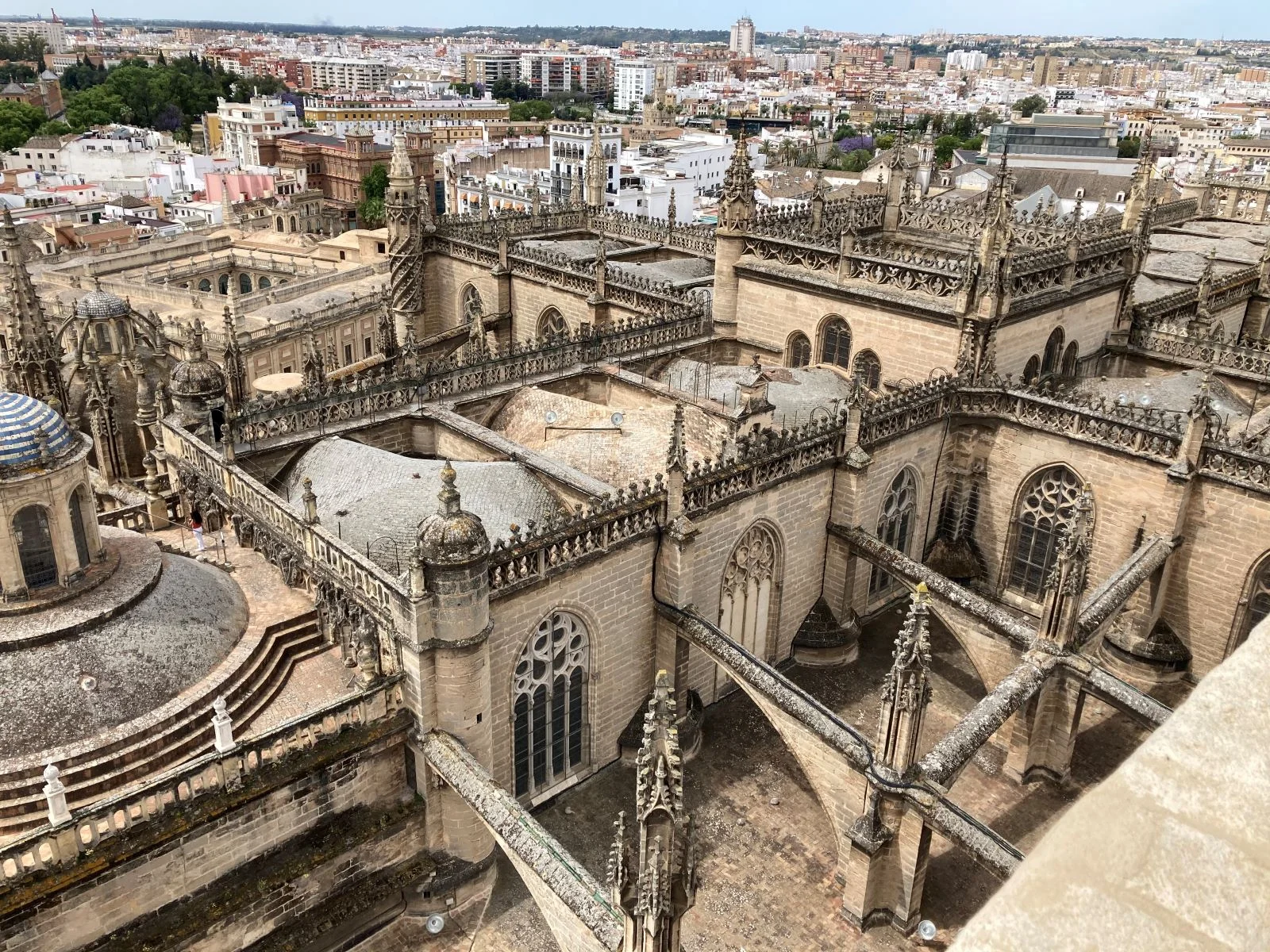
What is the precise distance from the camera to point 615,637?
21.9 meters

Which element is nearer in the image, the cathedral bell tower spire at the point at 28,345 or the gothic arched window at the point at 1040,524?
the gothic arched window at the point at 1040,524

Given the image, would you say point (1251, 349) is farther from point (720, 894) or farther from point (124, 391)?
point (124, 391)

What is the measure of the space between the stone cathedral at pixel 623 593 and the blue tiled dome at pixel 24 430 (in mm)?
65

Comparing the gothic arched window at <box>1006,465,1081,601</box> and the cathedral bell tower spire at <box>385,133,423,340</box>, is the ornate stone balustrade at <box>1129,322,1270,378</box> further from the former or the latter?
the cathedral bell tower spire at <box>385,133,423,340</box>

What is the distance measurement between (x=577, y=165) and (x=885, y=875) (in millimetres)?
153844

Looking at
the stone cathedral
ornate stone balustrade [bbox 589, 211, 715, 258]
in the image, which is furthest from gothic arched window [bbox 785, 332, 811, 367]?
ornate stone balustrade [bbox 589, 211, 715, 258]

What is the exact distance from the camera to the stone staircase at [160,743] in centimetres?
1484

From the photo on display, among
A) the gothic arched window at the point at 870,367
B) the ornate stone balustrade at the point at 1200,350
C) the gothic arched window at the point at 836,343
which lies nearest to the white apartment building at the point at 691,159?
the ornate stone balustrade at the point at 1200,350

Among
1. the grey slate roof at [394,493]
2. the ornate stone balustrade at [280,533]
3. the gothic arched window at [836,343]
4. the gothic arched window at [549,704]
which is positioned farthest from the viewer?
the gothic arched window at [836,343]

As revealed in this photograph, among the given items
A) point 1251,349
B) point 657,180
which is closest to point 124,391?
point 1251,349

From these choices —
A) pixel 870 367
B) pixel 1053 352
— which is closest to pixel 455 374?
pixel 870 367

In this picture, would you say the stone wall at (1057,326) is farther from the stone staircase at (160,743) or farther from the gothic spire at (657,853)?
the stone staircase at (160,743)

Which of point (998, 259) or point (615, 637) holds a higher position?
point (998, 259)

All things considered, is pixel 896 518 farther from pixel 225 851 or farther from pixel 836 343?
pixel 225 851
